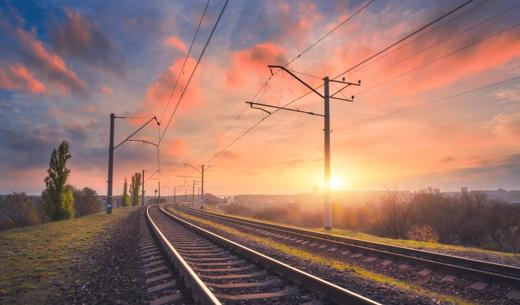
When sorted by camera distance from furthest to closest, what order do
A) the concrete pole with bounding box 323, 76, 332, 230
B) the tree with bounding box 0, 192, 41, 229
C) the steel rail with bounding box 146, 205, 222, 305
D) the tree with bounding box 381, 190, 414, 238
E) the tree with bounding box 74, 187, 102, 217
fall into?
1. the tree with bounding box 74, 187, 102, 217
2. the tree with bounding box 0, 192, 41, 229
3. the tree with bounding box 381, 190, 414, 238
4. the concrete pole with bounding box 323, 76, 332, 230
5. the steel rail with bounding box 146, 205, 222, 305

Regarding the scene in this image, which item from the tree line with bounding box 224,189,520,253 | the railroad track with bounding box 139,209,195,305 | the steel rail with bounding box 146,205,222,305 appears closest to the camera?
the steel rail with bounding box 146,205,222,305

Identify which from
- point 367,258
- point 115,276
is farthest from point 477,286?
point 115,276

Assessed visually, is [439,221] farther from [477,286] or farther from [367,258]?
[477,286]

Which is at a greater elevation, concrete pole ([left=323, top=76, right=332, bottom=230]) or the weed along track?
concrete pole ([left=323, top=76, right=332, bottom=230])

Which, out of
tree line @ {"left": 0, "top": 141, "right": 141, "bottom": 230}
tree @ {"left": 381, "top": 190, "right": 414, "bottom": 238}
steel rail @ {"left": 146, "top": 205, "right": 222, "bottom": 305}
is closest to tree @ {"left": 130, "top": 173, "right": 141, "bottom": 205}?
tree line @ {"left": 0, "top": 141, "right": 141, "bottom": 230}

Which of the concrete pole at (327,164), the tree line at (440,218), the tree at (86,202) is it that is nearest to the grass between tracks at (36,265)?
the concrete pole at (327,164)

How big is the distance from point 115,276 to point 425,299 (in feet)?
21.3

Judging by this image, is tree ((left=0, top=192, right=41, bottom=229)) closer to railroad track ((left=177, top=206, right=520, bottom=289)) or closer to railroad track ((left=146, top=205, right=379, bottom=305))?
railroad track ((left=177, top=206, right=520, bottom=289))

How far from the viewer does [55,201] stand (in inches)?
1499

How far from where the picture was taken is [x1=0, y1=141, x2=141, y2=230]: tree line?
3744 cm

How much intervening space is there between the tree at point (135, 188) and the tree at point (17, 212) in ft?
79.2

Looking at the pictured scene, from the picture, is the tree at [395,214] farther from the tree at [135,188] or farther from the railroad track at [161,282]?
the tree at [135,188]

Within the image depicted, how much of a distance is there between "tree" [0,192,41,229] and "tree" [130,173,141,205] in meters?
24.1

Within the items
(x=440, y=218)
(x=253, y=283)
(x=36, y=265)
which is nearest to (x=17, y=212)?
(x=36, y=265)
